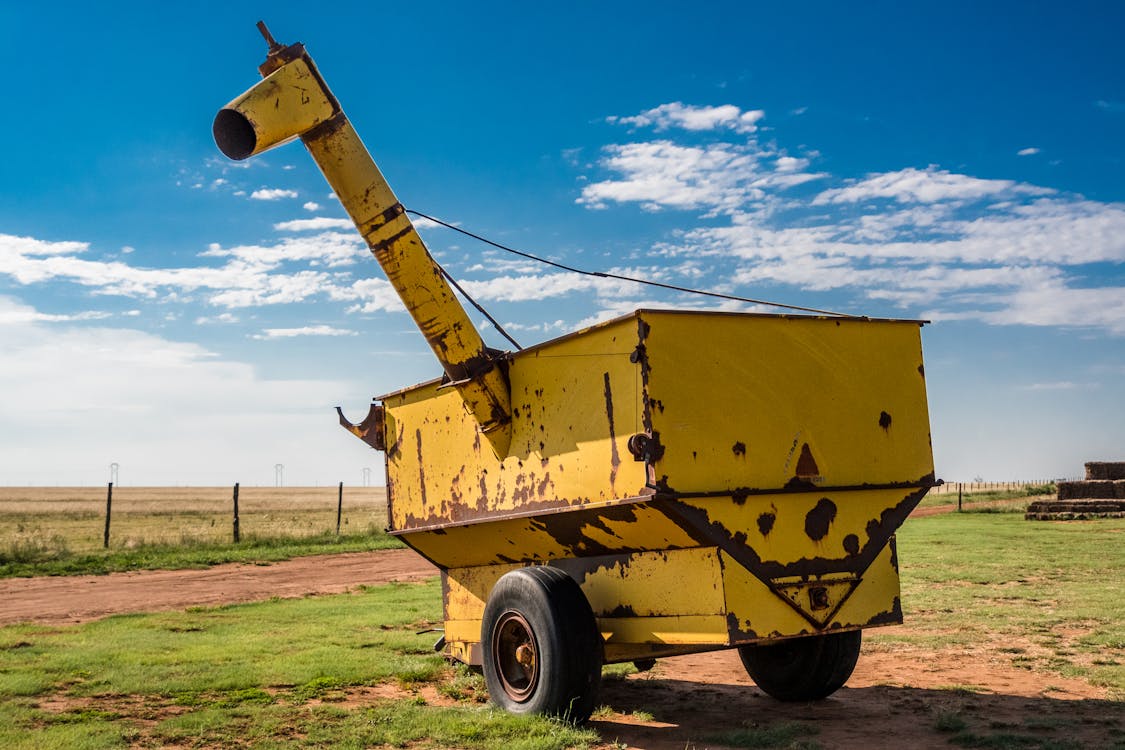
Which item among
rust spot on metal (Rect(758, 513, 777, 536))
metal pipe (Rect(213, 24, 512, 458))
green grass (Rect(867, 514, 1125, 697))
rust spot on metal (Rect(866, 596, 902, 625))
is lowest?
green grass (Rect(867, 514, 1125, 697))

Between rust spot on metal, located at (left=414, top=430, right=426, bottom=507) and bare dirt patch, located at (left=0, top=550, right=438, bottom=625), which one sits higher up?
rust spot on metal, located at (left=414, top=430, right=426, bottom=507)

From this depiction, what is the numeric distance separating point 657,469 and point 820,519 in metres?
1.23

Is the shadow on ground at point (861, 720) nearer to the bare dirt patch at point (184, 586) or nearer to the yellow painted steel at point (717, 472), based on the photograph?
the yellow painted steel at point (717, 472)

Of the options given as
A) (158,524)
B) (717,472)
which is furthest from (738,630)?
(158,524)

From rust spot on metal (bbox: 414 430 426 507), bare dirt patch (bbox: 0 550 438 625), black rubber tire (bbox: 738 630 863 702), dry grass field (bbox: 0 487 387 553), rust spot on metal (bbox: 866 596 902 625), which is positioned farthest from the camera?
dry grass field (bbox: 0 487 387 553)

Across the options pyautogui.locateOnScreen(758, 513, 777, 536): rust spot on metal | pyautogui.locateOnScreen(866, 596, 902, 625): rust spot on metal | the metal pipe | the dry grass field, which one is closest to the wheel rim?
the metal pipe

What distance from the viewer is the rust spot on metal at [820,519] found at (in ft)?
19.4

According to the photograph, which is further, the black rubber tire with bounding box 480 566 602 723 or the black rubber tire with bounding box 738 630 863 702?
the black rubber tire with bounding box 738 630 863 702

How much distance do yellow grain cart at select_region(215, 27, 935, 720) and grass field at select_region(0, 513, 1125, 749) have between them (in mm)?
699

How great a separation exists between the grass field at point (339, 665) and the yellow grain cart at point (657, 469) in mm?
699

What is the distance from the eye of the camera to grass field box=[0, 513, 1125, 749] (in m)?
6.14

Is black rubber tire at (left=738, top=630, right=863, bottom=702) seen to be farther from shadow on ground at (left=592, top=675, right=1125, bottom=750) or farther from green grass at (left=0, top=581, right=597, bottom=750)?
green grass at (left=0, top=581, right=597, bottom=750)

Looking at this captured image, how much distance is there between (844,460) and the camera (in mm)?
6098

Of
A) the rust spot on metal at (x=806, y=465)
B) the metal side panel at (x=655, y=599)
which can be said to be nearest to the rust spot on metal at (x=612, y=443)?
the metal side panel at (x=655, y=599)
